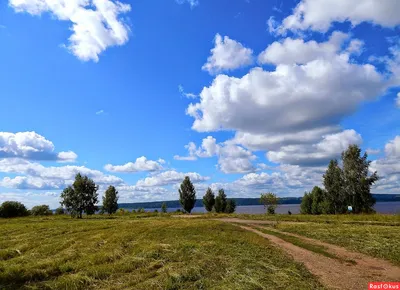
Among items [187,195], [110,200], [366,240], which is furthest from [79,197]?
[366,240]

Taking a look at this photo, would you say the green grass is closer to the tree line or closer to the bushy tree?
the tree line

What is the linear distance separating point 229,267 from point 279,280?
2.82m

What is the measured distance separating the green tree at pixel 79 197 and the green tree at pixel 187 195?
88.1ft

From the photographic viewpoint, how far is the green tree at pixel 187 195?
9012 centimetres

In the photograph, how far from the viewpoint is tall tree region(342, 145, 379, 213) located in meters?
65.1

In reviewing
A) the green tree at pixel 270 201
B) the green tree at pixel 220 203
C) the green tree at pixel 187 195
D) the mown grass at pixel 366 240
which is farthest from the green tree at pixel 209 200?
the mown grass at pixel 366 240

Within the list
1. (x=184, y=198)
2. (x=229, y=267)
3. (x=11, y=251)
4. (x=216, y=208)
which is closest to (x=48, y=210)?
(x=184, y=198)

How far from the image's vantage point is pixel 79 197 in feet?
231

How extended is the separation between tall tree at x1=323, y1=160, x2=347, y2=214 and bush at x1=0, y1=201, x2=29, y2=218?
281 feet

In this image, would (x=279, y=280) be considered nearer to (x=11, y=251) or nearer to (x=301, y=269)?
(x=301, y=269)

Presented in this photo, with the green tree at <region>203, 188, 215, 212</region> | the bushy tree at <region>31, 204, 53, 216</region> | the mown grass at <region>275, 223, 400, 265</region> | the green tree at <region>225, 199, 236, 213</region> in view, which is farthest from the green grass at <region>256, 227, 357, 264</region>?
the bushy tree at <region>31, 204, 53, 216</region>

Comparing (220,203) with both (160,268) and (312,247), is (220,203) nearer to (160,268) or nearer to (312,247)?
(312,247)

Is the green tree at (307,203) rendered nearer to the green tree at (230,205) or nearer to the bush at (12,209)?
the green tree at (230,205)

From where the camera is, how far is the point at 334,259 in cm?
1653
